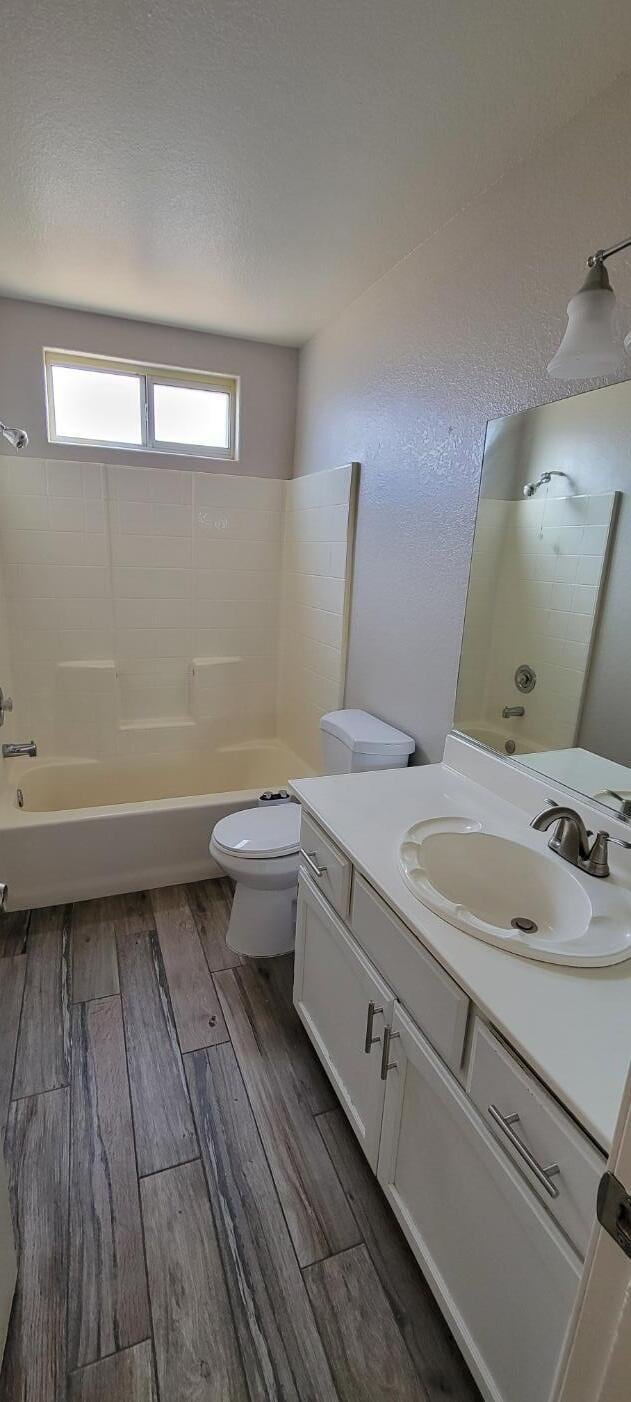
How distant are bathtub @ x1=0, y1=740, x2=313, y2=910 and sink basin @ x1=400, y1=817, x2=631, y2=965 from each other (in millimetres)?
1391

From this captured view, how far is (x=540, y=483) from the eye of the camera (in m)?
1.43

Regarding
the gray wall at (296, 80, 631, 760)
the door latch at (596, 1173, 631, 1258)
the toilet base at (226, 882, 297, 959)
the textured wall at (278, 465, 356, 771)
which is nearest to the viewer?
the door latch at (596, 1173, 631, 1258)

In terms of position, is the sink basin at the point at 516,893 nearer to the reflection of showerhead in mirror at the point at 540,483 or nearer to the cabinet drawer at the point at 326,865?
the cabinet drawer at the point at 326,865

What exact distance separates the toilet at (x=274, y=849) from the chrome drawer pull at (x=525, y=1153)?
3.82 ft

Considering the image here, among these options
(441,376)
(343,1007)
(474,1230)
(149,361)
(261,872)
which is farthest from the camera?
(149,361)

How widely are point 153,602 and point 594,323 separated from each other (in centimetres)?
235

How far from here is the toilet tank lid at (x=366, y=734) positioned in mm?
2016

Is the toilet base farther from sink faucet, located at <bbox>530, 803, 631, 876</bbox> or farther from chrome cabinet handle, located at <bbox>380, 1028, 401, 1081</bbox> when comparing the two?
sink faucet, located at <bbox>530, 803, 631, 876</bbox>

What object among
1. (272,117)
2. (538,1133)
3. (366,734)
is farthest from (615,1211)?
(272,117)

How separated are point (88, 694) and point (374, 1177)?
91.6 inches

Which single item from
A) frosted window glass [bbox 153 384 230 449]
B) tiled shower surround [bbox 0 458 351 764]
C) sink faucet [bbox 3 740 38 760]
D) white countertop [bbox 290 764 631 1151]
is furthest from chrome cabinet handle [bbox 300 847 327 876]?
frosted window glass [bbox 153 384 230 449]

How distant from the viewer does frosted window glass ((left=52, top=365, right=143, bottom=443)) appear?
→ 8.90ft

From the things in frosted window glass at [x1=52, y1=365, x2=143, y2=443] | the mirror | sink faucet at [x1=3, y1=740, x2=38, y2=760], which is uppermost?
frosted window glass at [x1=52, y1=365, x2=143, y2=443]

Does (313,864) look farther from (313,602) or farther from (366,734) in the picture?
(313,602)
